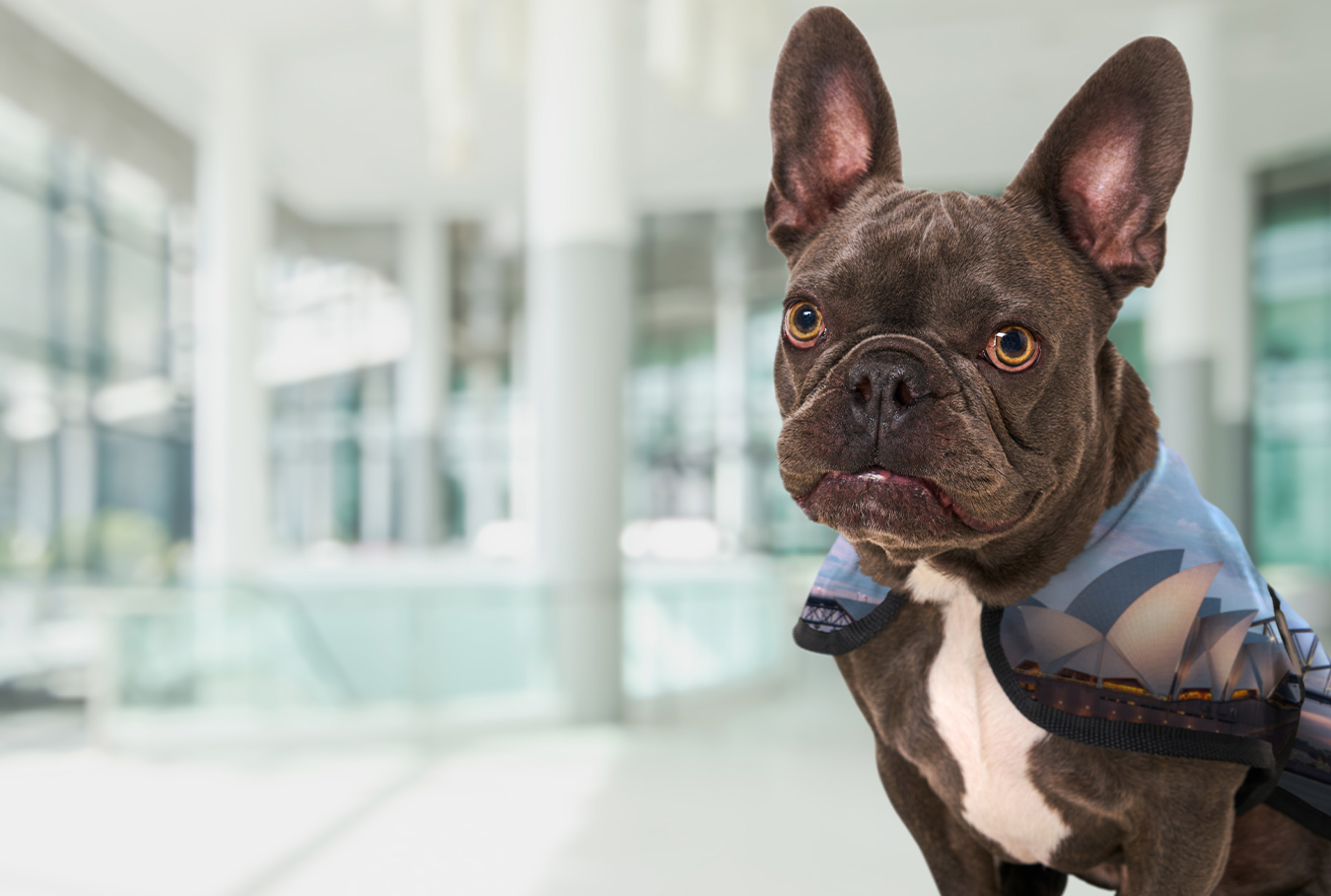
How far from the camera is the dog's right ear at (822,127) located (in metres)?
1.39

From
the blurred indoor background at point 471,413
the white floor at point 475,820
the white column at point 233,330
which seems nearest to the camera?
the white floor at point 475,820

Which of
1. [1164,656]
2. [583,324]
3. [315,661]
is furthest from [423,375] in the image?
[1164,656]

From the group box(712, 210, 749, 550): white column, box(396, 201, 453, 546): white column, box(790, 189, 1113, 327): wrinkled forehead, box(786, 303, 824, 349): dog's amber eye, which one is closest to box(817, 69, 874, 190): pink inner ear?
box(790, 189, 1113, 327): wrinkled forehead

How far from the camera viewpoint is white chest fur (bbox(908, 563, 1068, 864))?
1396 mm

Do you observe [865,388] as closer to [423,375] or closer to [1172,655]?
[1172,655]

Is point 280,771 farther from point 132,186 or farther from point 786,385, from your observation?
point 132,186

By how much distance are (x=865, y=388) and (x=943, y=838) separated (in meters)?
0.82

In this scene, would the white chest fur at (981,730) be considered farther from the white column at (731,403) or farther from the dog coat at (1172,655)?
the white column at (731,403)

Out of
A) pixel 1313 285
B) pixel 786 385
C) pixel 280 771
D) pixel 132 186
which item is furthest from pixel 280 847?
pixel 1313 285

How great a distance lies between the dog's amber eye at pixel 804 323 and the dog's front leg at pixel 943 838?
2.24 feet

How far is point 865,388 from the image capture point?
123cm

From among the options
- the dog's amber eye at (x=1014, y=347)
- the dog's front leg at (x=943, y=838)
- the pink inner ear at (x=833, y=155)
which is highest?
the pink inner ear at (x=833, y=155)

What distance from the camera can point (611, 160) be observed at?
8.63 m

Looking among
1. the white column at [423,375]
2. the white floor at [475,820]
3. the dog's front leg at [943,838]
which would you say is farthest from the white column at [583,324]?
the white column at [423,375]
